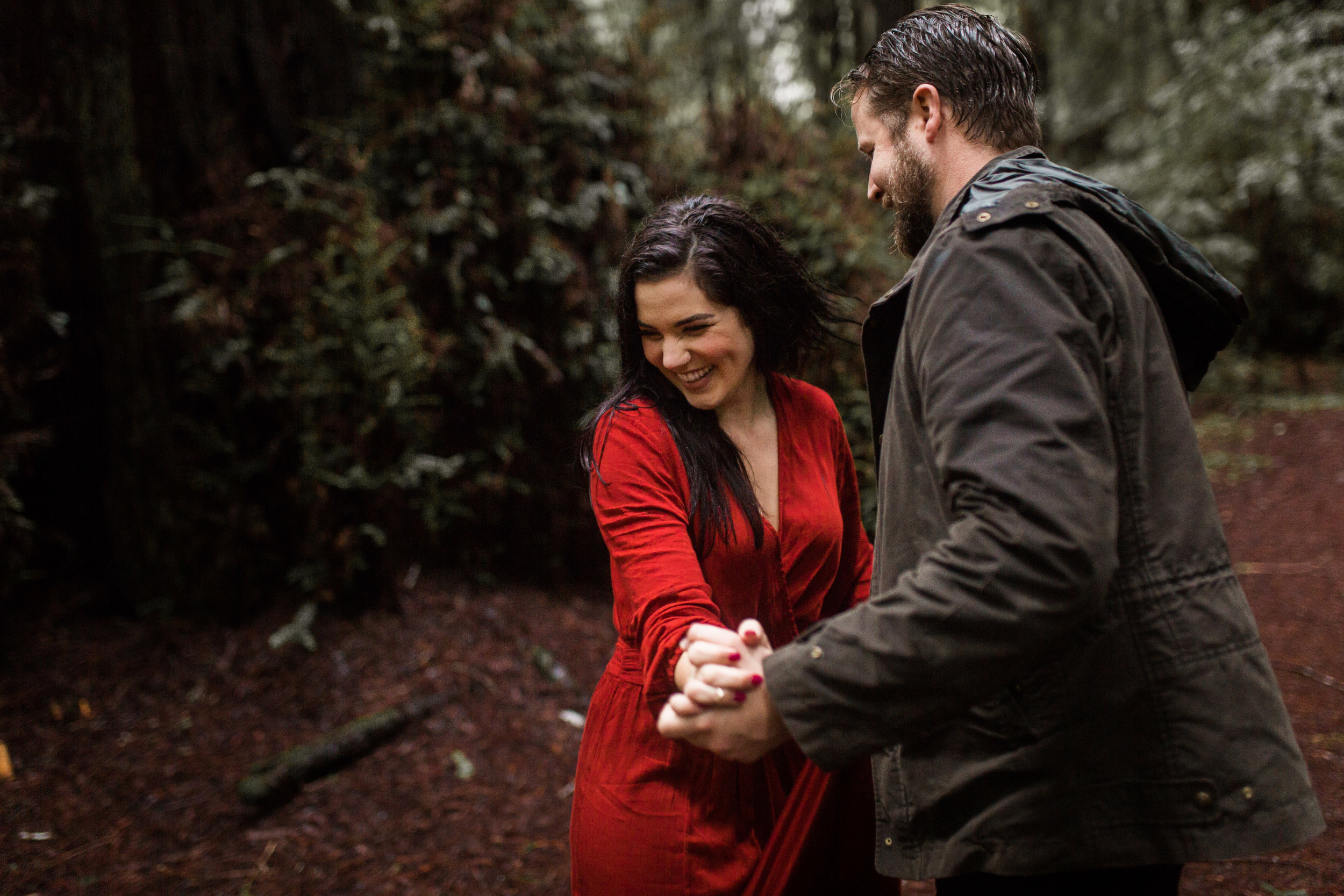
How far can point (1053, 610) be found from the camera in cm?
113

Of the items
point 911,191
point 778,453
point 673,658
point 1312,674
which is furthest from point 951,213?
point 1312,674

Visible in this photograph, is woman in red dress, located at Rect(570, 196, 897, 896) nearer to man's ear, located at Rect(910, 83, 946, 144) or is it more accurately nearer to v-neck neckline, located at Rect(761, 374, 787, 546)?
v-neck neckline, located at Rect(761, 374, 787, 546)

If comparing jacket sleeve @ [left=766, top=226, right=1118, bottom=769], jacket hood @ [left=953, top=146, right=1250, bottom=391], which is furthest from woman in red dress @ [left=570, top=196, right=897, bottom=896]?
jacket hood @ [left=953, top=146, right=1250, bottom=391]

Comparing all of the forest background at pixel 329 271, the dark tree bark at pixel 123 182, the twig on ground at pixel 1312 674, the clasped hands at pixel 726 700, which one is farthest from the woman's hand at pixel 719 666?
the dark tree bark at pixel 123 182

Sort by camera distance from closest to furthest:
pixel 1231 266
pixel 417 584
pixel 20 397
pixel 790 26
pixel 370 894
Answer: pixel 370 894 → pixel 20 397 → pixel 417 584 → pixel 1231 266 → pixel 790 26

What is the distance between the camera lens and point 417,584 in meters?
5.16

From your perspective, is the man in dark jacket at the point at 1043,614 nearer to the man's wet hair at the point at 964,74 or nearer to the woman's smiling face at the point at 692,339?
the man's wet hair at the point at 964,74

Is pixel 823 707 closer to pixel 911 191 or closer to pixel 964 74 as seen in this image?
pixel 911 191

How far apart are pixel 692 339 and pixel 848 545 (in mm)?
738

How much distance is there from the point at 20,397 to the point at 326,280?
63.9 inches

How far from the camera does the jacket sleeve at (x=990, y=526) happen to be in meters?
1.13

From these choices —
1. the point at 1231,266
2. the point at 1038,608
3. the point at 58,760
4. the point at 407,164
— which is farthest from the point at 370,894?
the point at 1231,266

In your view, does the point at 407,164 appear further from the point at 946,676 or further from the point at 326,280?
the point at 946,676

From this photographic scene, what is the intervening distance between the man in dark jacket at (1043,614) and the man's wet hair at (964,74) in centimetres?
20
